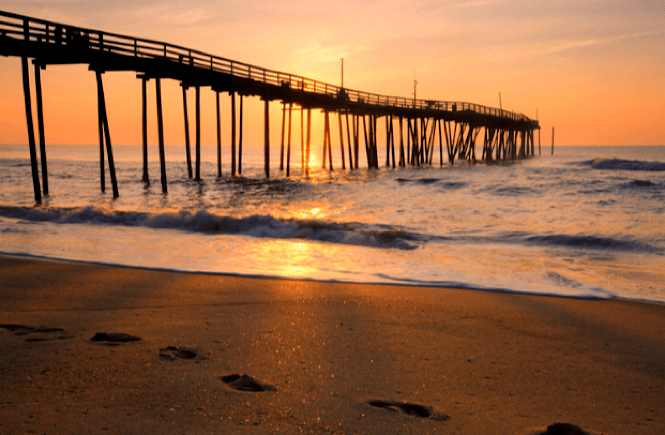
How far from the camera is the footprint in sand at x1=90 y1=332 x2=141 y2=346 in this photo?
3.38 meters

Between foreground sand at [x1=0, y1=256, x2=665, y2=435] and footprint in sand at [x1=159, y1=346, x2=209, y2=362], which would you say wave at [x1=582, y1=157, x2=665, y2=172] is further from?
footprint in sand at [x1=159, y1=346, x2=209, y2=362]

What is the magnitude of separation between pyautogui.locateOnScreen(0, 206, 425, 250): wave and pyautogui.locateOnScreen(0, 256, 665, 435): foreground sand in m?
4.18

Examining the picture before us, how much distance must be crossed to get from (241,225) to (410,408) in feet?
26.7

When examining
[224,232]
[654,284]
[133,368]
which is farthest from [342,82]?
[133,368]

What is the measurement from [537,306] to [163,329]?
327 centimetres

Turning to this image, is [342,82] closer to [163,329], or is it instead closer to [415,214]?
[415,214]

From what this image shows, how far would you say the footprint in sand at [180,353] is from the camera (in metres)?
3.15

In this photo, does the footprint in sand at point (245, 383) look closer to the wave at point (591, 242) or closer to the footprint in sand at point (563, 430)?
the footprint in sand at point (563, 430)

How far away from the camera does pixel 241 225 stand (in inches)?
410

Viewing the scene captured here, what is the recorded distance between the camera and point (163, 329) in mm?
3697

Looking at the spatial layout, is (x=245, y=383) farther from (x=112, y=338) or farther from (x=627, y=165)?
(x=627, y=165)

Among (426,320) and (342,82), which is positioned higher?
(342,82)

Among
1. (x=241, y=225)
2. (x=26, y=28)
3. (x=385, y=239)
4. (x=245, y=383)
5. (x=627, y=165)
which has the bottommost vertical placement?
(x=385, y=239)

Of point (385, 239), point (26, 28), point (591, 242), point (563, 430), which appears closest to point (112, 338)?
point (563, 430)
